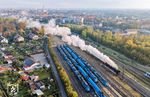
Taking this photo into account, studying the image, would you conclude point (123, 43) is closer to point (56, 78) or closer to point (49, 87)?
point (56, 78)

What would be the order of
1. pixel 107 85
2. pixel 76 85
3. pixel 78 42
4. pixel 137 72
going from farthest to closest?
pixel 78 42
pixel 137 72
pixel 76 85
pixel 107 85

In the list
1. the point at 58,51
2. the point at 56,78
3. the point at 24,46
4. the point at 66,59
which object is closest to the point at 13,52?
the point at 24,46

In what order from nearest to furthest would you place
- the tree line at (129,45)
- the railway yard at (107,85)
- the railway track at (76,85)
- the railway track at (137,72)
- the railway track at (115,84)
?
the railway track at (76,85) < the railway yard at (107,85) < the railway track at (115,84) < the railway track at (137,72) < the tree line at (129,45)

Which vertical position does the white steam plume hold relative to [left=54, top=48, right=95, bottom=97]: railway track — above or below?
above

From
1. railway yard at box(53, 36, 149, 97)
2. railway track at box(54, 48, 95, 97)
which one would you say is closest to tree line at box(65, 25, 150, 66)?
railway yard at box(53, 36, 149, 97)

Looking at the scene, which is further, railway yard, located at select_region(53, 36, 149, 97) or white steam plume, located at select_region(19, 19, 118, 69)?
white steam plume, located at select_region(19, 19, 118, 69)

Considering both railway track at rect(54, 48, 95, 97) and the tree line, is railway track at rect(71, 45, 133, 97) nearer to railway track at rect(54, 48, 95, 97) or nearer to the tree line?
railway track at rect(54, 48, 95, 97)

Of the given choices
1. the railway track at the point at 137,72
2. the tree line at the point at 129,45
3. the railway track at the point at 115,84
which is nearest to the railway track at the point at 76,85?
the railway track at the point at 115,84

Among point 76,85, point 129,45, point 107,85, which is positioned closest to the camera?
point 107,85

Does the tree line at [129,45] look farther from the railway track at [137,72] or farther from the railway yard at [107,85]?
the railway yard at [107,85]

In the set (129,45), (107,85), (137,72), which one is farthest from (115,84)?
(129,45)

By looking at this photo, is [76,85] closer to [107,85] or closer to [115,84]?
[107,85]
